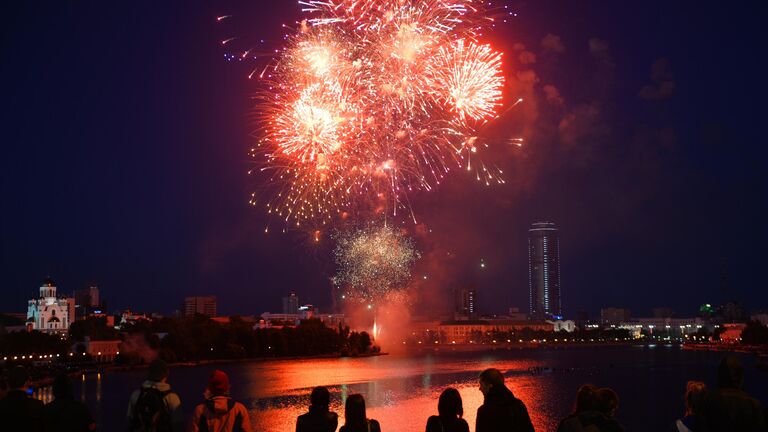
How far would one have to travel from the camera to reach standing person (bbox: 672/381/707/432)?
5.70m

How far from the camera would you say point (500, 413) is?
18.3 ft

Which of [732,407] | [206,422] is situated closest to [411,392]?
[206,422]

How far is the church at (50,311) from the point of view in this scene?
389 feet

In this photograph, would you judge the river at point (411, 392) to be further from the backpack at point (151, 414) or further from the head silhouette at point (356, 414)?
the head silhouette at point (356, 414)

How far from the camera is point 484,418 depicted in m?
5.62

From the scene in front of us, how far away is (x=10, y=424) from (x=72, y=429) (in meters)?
0.46

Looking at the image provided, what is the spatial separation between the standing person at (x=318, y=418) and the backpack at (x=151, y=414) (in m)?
1.13

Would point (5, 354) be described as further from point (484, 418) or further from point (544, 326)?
point (544, 326)

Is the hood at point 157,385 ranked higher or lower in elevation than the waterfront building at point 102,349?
higher

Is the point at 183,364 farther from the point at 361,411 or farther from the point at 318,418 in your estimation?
the point at 361,411

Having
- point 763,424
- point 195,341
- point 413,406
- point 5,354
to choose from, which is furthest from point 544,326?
point 763,424

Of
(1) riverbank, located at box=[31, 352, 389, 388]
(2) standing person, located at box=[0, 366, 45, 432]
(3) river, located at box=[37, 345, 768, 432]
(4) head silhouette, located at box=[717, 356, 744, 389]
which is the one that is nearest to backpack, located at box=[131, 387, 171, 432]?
(2) standing person, located at box=[0, 366, 45, 432]

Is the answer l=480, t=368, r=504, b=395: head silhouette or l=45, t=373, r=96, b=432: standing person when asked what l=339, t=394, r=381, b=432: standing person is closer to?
l=480, t=368, r=504, b=395: head silhouette

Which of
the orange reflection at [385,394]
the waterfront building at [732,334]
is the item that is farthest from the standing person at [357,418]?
the waterfront building at [732,334]
